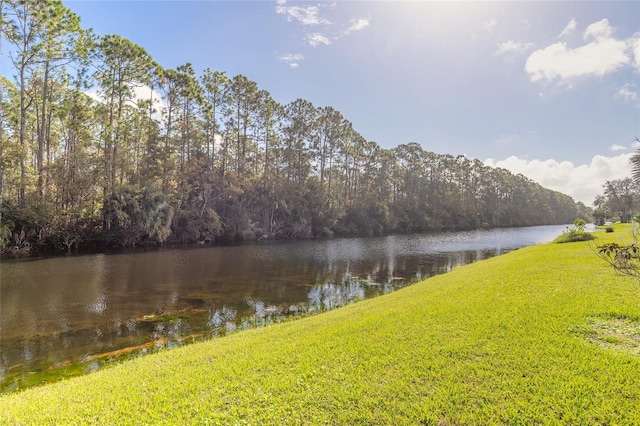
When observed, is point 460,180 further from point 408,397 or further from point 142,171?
point 408,397

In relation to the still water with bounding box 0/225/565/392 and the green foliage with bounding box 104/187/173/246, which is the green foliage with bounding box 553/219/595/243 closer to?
the still water with bounding box 0/225/565/392

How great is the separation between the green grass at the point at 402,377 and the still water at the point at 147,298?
138 inches

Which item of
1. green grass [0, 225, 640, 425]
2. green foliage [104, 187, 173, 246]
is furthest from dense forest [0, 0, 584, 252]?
green grass [0, 225, 640, 425]

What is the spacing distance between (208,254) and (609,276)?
1133 inches

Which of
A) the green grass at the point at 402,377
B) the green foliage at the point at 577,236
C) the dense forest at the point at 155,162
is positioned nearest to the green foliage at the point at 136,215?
the dense forest at the point at 155,162

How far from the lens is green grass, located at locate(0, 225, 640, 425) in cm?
439

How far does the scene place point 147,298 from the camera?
15461mm

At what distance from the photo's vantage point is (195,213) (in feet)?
137

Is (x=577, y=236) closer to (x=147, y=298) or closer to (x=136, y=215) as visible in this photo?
(x=147, y=298)

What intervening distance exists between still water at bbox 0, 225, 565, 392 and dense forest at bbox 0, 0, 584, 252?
22.5 ft

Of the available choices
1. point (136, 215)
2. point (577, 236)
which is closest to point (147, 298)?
point (136, 215)

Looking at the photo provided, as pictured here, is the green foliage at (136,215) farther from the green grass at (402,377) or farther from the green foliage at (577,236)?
the green foliage at (577,236)

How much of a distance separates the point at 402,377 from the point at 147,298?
14.3 metres

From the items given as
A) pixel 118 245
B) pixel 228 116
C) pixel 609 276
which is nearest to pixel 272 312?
pixel 609 276
